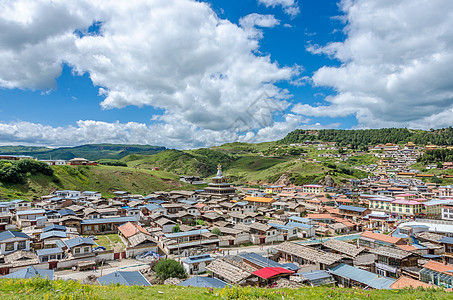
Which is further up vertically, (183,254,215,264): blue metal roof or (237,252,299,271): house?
(237,252,299,271): house

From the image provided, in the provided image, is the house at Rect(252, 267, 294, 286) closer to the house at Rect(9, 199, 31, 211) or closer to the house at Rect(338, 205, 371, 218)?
the house at Rect(338, 205, 371, 218)

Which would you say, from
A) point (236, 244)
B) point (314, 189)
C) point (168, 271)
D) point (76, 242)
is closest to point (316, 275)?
point (168, 271)

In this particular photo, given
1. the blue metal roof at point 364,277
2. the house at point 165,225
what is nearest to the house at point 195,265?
the blue metal roof at point 364,277

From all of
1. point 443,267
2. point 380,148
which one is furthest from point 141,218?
point 380,148

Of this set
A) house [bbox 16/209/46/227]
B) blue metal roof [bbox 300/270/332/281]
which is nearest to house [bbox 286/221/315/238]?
blue metal roof [bbox 300/270/332/281]

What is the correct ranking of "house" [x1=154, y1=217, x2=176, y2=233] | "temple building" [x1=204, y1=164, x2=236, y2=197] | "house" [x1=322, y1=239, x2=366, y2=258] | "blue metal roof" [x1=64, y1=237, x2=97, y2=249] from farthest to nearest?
"temple building" [x1=204, y1=164, x2=236, y2=197]
"house" [x1=154, y1=217, x2=176, y2=233]
"blue metal roof" [x1=64, y1=237, x2=97, y2=249]
"house" [x1=322, y1=239, x2=366, y2=258]

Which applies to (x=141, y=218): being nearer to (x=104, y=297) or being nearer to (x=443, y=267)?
(x=104, y=297)

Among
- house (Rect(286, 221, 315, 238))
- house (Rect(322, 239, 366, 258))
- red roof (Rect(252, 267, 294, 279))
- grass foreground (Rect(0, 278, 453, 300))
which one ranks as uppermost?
grass foreground (Rect(0, 278, 453, 300))

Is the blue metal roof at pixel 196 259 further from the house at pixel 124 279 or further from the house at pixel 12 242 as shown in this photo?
the house at pixel 12 242
